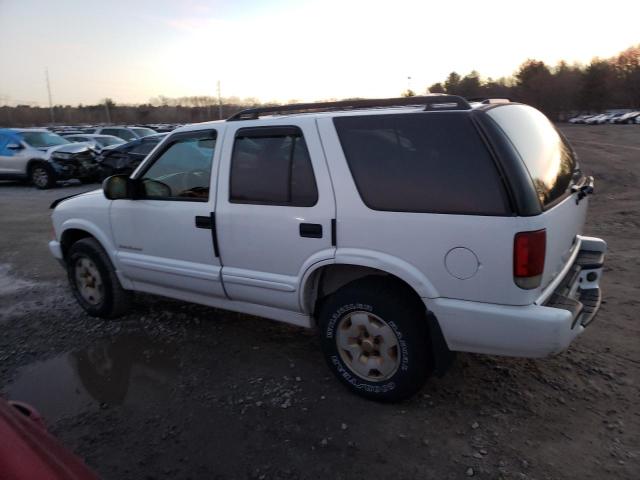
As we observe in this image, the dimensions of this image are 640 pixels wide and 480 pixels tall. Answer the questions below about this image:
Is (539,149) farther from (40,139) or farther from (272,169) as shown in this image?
(40,139)

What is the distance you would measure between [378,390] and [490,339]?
82 cm

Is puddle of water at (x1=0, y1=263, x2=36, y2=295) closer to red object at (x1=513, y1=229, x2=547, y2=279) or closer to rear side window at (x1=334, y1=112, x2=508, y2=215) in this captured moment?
rear side window at (x1=334, y1=112, x2=508, y2=215)

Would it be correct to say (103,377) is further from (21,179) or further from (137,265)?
(21,179)

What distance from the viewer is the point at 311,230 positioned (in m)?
3.20

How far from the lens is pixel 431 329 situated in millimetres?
2902

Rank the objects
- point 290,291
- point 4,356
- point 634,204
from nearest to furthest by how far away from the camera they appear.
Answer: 1. point 290,291
2. point 4,356
3. point 634,204

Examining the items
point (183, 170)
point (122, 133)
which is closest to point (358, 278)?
point (183, 170)

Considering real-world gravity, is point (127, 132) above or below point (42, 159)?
above

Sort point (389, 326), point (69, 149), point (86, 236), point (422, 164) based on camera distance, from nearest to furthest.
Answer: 1. point (422, 164)
2. point (389, 326)
3. point (86, 236)
4. point (69, 149)

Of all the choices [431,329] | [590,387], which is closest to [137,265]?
[431,329]

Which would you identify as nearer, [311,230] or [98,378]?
[311,230]

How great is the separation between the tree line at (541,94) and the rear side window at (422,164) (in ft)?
221

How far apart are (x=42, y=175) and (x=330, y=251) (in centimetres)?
1467

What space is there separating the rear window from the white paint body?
0.14 metres
